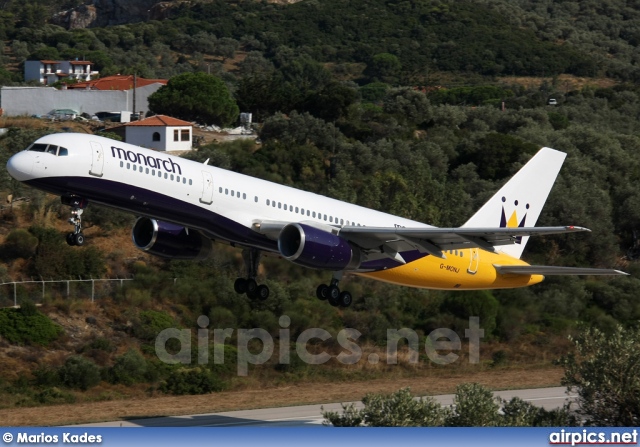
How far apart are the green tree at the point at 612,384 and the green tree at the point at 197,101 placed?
228 ft

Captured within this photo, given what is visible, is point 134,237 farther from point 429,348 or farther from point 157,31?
point 157,31

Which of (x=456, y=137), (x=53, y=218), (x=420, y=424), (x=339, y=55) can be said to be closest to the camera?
(x=420, y=424)

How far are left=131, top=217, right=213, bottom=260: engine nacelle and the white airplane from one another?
1.4 inches

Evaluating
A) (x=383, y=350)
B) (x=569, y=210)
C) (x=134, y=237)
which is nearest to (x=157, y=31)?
(x=569, y=210)

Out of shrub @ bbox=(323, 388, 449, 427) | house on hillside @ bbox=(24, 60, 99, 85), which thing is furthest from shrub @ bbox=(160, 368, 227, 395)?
house on hillside @ bbox=(24, 60, 99, 85)

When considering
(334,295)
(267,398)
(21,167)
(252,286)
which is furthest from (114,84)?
(21,167)

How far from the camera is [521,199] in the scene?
47.9 m

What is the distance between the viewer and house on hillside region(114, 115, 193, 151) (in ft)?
283

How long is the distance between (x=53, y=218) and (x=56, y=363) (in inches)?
541

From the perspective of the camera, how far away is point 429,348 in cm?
6097

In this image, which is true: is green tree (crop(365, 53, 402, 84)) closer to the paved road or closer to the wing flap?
the paved road

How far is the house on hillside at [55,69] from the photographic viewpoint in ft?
467

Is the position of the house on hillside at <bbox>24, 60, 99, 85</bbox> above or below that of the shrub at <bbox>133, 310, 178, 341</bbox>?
above

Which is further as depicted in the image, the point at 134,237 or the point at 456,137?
the point at 456,137
